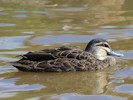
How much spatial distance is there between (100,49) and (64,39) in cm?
246

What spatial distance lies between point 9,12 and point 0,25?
2164mm

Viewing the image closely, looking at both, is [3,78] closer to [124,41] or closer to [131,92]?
[131,92]

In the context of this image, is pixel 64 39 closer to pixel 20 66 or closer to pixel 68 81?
pixel 20 66

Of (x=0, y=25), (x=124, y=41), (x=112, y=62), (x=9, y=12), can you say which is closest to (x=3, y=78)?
(x=112, y=62)

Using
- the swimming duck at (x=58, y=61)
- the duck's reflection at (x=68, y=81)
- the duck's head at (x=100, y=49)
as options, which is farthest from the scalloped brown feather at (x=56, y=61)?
the duck's head at (x=100, y=49)

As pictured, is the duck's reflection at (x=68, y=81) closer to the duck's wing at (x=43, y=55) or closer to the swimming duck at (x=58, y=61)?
the swimming duck at (x=58, y=61)

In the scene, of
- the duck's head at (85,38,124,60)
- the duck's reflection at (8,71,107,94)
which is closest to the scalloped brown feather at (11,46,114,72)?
the duck's reflection at (8,71,107,94)

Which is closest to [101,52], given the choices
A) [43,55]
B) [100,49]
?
[100,49]

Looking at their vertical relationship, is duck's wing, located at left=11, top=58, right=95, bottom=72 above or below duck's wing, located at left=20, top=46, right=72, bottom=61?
below

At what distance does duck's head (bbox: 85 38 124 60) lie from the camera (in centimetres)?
1193

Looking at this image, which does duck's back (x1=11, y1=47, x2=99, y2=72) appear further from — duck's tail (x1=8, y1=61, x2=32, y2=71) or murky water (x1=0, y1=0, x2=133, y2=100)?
murky water (x1=0, y1=0, x2=133, y2=100)

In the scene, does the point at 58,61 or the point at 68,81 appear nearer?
the point at 68,81

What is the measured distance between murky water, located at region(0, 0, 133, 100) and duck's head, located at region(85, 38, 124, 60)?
0.99 feet

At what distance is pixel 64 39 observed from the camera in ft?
47.1
